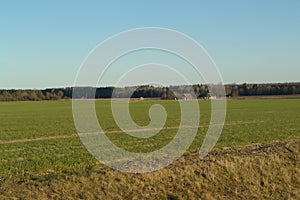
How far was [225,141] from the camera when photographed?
25.6 metres

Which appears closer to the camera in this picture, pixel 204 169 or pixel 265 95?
pixel 204 169

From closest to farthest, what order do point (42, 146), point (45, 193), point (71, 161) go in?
point (45, 193) < point (71, 161) < point (42, 146)

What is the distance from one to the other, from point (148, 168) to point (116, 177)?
1.61m

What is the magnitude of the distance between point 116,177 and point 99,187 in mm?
920

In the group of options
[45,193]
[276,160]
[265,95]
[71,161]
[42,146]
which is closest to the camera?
[45,193]

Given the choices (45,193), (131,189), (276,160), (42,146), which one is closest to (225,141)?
(276,160)

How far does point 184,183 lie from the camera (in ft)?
38.9

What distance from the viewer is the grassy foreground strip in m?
10.5

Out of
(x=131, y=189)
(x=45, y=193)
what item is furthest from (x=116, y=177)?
(x=45, y=193)

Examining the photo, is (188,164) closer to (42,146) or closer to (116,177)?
(116,177)

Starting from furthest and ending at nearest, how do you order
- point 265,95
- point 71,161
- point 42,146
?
point 265,95 → point 42,146 → point 71,161

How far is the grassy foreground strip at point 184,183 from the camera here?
34.3 ft

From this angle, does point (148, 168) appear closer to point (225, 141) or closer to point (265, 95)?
point (225, 141)

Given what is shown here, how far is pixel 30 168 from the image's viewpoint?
15906 mm
